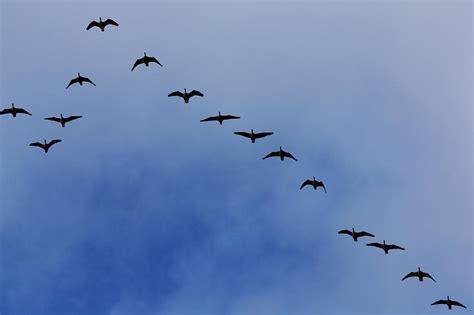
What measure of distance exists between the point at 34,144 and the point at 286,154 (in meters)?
42.5

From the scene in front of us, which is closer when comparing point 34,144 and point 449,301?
point 449,301

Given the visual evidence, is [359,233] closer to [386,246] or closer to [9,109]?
[386,246]

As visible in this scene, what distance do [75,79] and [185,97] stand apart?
18.8m

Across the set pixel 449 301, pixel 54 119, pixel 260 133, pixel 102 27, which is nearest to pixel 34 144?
pixel 54 119

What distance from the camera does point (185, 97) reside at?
128625mm

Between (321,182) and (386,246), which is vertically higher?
(321,182)

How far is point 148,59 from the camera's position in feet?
424

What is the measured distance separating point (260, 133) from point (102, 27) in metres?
31.0

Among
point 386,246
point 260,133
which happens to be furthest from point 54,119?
point 386,246

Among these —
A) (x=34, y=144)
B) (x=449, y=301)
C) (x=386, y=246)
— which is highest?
(x=34, y=144)

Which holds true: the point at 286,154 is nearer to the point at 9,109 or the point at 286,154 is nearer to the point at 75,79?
the point at 75,79

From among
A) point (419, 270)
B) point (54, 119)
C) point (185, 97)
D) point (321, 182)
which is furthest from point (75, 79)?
point (419, 270)

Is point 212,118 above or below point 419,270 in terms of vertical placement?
above

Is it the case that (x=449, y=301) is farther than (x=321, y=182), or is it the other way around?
(x=321, y=182)
